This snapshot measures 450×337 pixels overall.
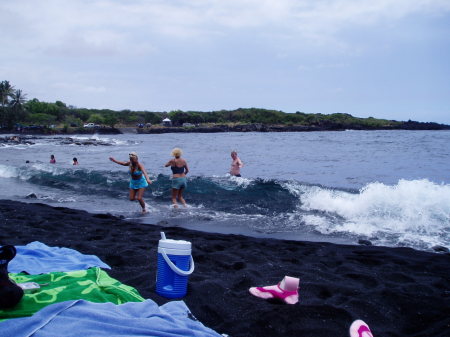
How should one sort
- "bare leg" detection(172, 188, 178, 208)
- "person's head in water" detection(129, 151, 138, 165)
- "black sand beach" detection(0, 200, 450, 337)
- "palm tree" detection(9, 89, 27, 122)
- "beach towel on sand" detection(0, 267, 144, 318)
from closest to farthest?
"beach towel on sand" detection(0, 267, 144, 318)
"black sand beach" detection(0, 200, 450, 337)
"person's head in water" detection(129, 151, 138, 165)
"bare leg" detection(172, 188, 178, 208)
"palm tree" detection(9, 89, 27, 122)

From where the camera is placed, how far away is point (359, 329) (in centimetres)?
351

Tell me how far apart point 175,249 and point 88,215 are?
5.91 m

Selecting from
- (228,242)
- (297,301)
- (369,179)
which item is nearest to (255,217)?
(228,242)

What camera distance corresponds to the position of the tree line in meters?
90.0

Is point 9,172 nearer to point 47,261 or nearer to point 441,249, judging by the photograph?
point 47,261

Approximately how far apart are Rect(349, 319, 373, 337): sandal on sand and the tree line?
92.3m

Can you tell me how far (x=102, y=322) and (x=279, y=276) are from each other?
2.61 meters

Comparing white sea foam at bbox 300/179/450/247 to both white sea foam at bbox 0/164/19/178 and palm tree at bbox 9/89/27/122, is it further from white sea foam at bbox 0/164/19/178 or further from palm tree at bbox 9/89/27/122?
palm tree at bbox 9/89/27/122

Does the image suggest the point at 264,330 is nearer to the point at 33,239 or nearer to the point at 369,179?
the point at 33,239

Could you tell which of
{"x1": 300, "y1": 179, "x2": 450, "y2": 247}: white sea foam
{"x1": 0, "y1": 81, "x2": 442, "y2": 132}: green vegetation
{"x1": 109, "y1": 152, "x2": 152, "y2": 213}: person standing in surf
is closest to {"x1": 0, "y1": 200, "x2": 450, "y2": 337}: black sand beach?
{"x1": 300, "y1": 179, "x2": 450, "y2": 247}: white sea foam

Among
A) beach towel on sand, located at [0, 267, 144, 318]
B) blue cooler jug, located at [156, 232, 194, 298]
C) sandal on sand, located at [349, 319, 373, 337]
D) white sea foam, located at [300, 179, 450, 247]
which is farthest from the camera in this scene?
white sea foam, located at [300, 179, 450, 247]

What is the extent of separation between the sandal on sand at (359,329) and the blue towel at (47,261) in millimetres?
2895

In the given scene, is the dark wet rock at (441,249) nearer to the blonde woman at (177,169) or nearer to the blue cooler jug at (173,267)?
the blue cooler jug at (173,267)

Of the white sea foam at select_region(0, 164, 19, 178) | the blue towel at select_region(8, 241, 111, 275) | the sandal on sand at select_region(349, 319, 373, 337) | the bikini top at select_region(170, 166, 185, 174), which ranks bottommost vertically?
the white sea foam at select_region(0, 164, 19, 178)
